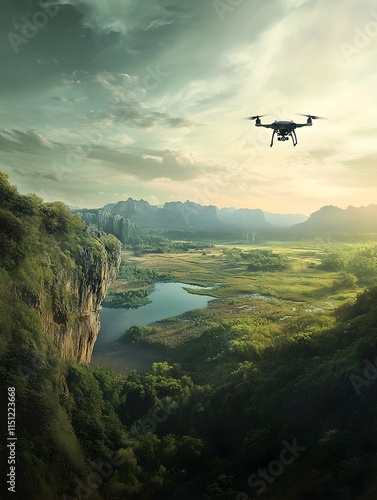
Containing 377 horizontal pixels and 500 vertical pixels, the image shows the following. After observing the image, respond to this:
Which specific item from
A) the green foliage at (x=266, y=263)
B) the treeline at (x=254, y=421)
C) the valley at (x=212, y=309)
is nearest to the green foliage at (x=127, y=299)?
the valley at (x=212, y=309)

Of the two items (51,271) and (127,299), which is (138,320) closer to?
(127,299)

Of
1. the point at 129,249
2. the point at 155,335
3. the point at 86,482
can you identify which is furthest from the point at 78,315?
the point at 129,249

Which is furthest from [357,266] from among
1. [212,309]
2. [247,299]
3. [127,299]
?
[127,299]

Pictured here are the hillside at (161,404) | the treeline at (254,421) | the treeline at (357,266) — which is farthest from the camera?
the treeline at (357,266)

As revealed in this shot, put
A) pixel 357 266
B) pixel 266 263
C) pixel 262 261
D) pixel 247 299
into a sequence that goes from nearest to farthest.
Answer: pixel 247 299 < pixel 357 266 < pixel 266 263 < pixel 262 261

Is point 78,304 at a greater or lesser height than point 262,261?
greater

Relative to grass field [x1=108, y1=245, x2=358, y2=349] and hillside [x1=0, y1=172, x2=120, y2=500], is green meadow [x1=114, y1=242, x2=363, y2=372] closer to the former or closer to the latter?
grass field [x1=108, y1=245, x2=358, y2=349]

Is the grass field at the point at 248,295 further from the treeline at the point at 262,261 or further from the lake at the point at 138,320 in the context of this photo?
the lake at the point at 138,320
